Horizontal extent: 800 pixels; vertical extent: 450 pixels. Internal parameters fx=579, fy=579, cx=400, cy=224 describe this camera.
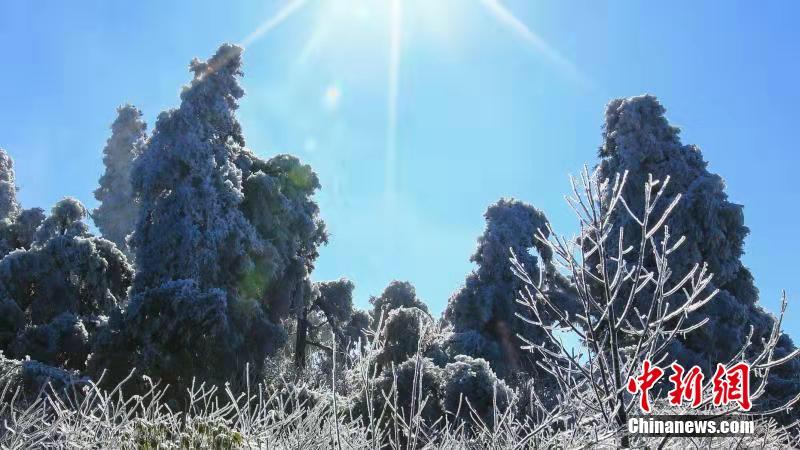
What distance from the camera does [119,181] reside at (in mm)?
38125

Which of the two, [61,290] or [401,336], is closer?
[401,336]

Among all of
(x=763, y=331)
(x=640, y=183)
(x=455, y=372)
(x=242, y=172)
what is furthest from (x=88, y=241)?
(x=763, y=331)

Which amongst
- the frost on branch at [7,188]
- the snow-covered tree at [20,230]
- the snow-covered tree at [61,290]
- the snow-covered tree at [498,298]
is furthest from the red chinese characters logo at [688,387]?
the frost on branch at [7,188]

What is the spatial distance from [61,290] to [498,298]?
1378 centimetres

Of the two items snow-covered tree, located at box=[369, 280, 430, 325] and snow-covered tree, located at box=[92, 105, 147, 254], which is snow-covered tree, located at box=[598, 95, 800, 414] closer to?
snow-covered tree, located at box=[369, 280, 430, 325]

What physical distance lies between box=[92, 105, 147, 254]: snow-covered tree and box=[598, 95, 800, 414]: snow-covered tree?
1166 inches

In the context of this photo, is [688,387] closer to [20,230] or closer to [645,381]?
[645,381]

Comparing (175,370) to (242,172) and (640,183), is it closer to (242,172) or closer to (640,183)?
(242,172)

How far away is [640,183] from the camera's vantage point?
62.0 ft

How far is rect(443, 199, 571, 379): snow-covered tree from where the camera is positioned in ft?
63.3

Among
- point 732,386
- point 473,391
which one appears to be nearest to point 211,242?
point 473,391

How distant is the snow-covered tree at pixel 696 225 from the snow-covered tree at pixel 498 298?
362 centimetres

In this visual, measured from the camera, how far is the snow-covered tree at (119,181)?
36.9 metres

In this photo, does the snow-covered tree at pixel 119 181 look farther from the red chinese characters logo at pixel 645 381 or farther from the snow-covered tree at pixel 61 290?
the red chinese characters logo at pixel 645 381
